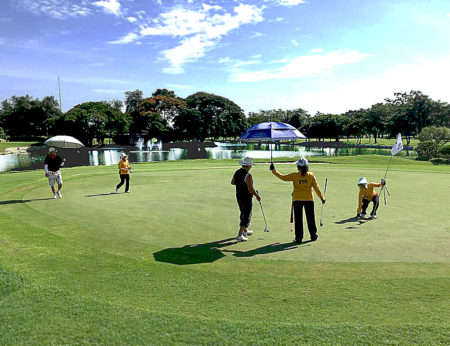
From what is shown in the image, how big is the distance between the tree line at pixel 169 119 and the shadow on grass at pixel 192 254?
93.7 m

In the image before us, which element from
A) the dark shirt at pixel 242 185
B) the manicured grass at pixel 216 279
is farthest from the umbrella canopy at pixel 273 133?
the manicured grass at pixel 216 279

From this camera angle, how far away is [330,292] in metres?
6.14

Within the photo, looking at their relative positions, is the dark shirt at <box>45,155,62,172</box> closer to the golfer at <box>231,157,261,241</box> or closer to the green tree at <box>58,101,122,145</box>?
the golfer at <box>231,157,261,241</box>

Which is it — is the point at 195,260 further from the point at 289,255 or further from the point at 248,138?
the point at 248,138

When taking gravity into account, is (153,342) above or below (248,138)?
below

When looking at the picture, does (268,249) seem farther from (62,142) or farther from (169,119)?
(169,119)

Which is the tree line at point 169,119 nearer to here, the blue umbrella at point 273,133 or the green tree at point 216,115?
the green tree at point 216,115

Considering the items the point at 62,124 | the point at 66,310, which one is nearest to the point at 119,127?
the point at 62,124

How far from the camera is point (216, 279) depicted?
670 cm

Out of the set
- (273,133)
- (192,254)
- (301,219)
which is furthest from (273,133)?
(192,254)

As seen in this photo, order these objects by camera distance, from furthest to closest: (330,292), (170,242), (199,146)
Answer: (199,146)
(170,242)
(330,292)

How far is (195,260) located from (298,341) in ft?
11.8

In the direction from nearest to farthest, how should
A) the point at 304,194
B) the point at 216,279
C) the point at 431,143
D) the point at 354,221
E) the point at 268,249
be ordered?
the point at 216,279 → the point at 268,249 → the point at 304,194 → the point at 354,221 → the point at 431,143

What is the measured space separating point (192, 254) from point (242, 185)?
251 cm
